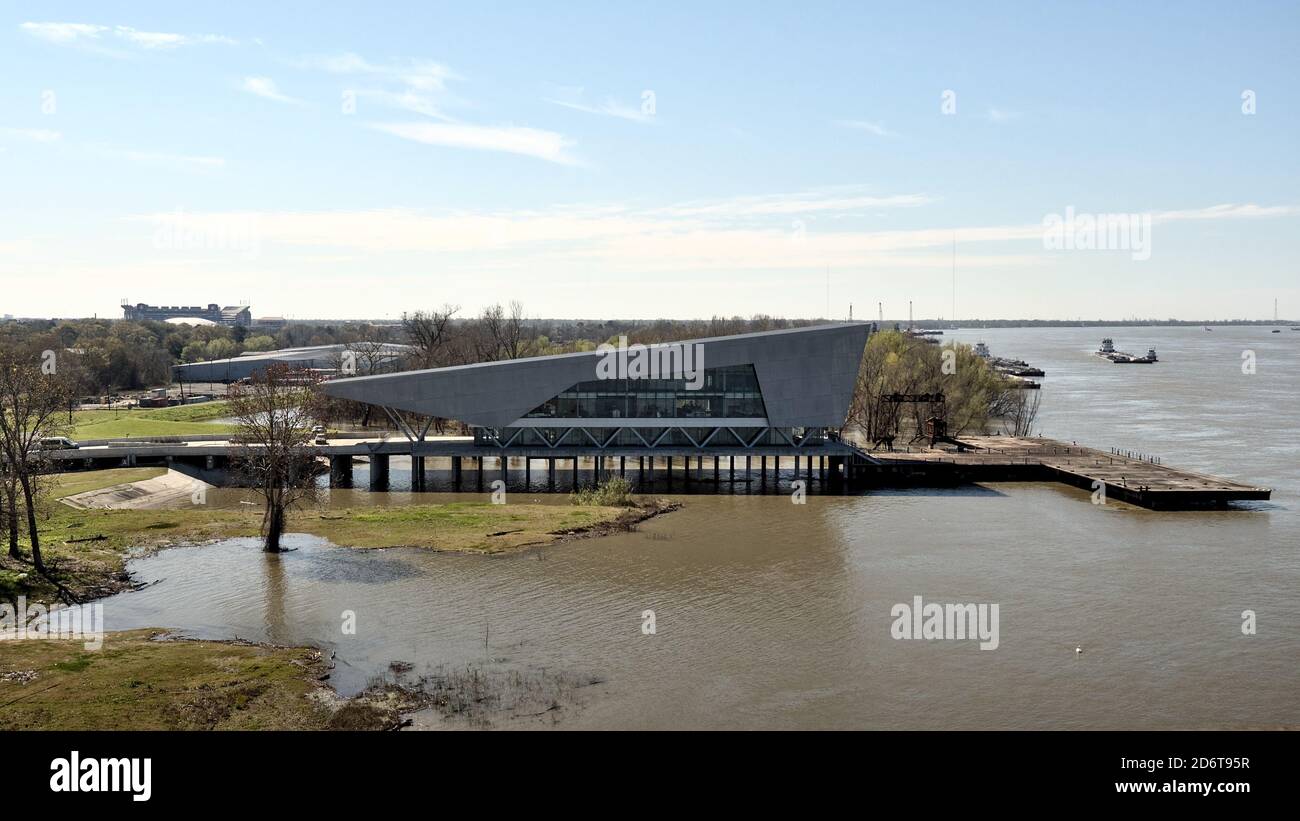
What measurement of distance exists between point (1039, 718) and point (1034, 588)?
42.7 feet

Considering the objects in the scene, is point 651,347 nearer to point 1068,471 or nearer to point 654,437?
point 654,437

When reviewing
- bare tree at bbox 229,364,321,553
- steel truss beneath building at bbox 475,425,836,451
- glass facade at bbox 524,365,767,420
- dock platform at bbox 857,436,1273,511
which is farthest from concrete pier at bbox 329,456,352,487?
dock platform at bbox 857,436,1273,511

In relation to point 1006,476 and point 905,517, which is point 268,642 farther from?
point 1006,476

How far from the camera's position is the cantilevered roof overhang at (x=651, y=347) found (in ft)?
194

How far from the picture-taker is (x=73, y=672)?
27734 millimetres

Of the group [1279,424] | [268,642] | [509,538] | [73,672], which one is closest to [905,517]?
[509,538]

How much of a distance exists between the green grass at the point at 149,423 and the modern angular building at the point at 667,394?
1473 centimetres

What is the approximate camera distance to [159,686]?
27109 mm

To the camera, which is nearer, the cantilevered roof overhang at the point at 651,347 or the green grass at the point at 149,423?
the cantilevered roof overhang at the point at 651,347

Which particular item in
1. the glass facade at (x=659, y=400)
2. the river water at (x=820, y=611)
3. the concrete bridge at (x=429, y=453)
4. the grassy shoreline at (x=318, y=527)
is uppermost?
the glass facade at (x=659, y=400)

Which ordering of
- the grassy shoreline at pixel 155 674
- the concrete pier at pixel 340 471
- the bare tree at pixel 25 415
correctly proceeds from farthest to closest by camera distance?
the concrete pier at pixel 340 471 → the bare tree at pixel 25 415 → the grassy shoreline at pixel 155 674

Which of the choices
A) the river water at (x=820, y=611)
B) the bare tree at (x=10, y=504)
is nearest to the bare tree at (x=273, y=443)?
the river water at (x=820, y=611)

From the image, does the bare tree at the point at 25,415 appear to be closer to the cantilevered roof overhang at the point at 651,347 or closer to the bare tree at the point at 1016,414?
the cantilevered roof overhang at the point at 651,347

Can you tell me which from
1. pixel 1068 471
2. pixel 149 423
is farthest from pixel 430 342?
pixel 1068 471
